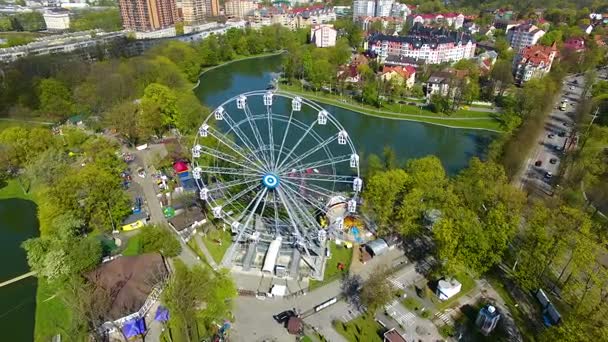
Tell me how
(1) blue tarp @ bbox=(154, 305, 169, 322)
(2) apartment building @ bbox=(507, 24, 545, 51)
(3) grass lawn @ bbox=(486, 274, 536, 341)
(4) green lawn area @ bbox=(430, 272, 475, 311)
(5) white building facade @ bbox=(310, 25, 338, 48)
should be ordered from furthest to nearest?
(5) white building facade @ bbox=(310, 25, 338, 48)
(2) apartment building @ bbox=(507, 24, 545, 51)
(4) green lawn area @ bbox=(430, 272, 475, 311)
(1) blue tarp @ bbox=(154, 305, 169, 322)
(3) grass lawn @ bbox=(486, 274, 536, 341)

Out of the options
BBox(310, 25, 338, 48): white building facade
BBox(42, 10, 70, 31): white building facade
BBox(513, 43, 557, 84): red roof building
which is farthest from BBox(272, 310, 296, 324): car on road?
BBox(42, 10, 70, 31): white building facade

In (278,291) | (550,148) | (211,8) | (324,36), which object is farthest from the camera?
(211,8)

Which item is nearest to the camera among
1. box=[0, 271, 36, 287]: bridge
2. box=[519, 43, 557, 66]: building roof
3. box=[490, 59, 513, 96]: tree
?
box=[0, 271, 36, 287]: bridge

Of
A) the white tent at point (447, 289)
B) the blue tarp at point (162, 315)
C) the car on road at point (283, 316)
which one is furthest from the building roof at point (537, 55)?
the blue tarp at point (162, 315)

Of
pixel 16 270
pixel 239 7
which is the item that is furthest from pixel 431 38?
pixel 239 7

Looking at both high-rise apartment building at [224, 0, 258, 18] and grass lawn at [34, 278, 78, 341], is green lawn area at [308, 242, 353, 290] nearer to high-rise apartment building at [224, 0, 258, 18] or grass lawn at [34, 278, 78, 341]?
grass lawn at [34, 278, 78, 341]

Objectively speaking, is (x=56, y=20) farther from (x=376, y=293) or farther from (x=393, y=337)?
(x=393, y=337)

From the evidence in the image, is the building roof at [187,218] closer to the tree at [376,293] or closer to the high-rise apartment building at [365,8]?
the tree at [376,293]
